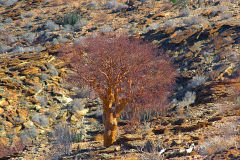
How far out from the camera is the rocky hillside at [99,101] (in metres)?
9.00

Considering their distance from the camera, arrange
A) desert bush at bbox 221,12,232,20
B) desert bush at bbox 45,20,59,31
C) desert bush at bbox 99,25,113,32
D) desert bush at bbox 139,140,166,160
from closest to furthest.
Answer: desert bush at bbox 139,140,166,160, desert bush at bbox 221,12,232,20, desert bush at bbox 99,25,113,32, desert bush at bbox 45,20,59,31

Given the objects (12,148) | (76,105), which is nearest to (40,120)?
(76,105)

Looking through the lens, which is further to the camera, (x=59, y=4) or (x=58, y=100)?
(x=59, y=4)

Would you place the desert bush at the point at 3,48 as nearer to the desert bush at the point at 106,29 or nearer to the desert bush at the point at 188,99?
the desert bush at the point at 106,29

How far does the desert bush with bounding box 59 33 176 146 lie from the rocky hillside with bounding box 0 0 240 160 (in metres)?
0.79

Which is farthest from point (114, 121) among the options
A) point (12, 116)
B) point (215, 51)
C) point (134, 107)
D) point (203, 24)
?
point (203, 24)

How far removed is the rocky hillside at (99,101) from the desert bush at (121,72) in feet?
2.60

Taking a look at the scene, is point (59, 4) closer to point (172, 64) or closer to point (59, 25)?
point (59, 25)

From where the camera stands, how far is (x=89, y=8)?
33.3 metres

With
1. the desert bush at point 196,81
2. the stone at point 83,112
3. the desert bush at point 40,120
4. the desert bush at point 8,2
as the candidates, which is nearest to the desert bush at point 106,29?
the desert bush at point 196,81

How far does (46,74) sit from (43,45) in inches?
276

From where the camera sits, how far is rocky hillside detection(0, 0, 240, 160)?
9.00 meters

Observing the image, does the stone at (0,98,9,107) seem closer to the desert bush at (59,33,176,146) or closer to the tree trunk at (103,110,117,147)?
the desert bush at (59,33,176,146)

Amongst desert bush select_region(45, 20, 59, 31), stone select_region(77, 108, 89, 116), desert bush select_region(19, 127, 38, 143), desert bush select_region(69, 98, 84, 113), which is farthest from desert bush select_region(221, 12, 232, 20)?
desert bush select_region(19, 127, 38, 143)
